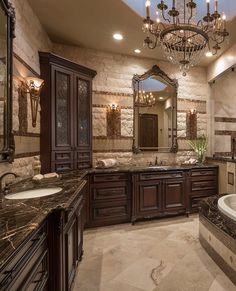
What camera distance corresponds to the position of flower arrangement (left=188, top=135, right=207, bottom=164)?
4.23 m

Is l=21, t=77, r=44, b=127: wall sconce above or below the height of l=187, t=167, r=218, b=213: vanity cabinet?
above

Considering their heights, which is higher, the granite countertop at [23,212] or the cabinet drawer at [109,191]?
the granite countertop at [23,212]

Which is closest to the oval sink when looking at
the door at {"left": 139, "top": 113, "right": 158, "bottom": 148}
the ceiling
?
the ceiling

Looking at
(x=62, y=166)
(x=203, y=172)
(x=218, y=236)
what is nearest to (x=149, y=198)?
(x=203, y=172)

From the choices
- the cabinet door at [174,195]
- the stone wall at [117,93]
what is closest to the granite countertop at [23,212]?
the stone wall at [117,93]

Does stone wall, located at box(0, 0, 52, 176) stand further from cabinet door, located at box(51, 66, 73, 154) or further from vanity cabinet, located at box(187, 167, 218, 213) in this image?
vanity cabinet, located at box(187, 167, 218, 213)

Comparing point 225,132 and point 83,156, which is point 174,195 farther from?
point 225,132

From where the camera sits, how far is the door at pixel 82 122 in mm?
3236

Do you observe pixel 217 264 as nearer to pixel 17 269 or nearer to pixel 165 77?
pixel 17 269

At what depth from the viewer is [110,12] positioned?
2.75 metres

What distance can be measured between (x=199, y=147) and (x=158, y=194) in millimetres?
1472

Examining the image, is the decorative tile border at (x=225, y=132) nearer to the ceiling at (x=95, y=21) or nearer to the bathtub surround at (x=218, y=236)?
the ceiling at (x=95, y=21)

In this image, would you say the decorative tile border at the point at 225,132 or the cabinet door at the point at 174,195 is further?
the decorative tile border at the point at 225,132

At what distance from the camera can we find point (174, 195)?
364 centimetres
